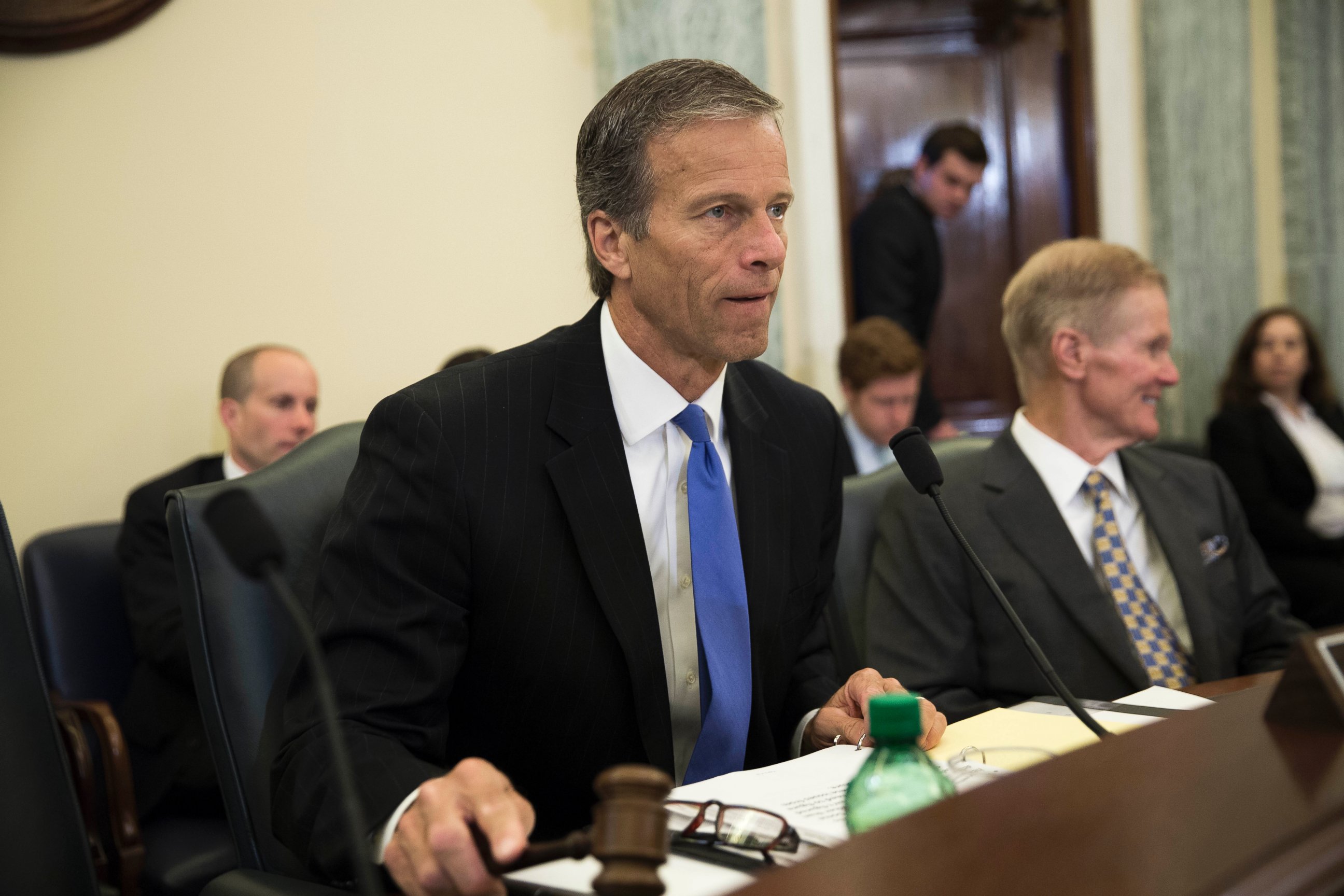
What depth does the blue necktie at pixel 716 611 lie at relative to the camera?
53.4 inches

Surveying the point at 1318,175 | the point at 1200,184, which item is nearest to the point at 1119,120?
the point at 1200,184

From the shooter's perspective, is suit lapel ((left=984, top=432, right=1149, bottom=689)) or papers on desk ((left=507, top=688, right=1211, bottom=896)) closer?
papers on desk ((left=507, top=688, right=1211, bottom=896))

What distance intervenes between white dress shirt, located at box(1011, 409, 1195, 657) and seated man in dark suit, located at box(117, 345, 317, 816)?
1.60m

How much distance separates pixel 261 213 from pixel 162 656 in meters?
1.21

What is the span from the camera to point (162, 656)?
8.00 feet

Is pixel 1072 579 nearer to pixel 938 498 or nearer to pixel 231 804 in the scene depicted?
pixel 938 498

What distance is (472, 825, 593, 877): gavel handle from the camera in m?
0.73

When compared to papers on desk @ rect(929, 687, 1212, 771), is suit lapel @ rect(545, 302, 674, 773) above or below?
above

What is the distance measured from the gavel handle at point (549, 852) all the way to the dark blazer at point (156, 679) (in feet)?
5.79

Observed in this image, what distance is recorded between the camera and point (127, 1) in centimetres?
290

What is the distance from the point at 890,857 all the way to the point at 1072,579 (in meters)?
1.34

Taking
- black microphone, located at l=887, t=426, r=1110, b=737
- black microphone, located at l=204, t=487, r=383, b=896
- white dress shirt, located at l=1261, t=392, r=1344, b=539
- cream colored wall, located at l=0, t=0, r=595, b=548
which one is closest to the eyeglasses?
black microphone, located at l=204, t=487, r=383, b=896

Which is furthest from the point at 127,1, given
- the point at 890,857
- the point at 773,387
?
the point at 890,857

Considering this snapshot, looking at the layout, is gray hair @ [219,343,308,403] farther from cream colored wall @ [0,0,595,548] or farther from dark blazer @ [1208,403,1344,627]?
dark blazer @ [1208,403,1344,627]
